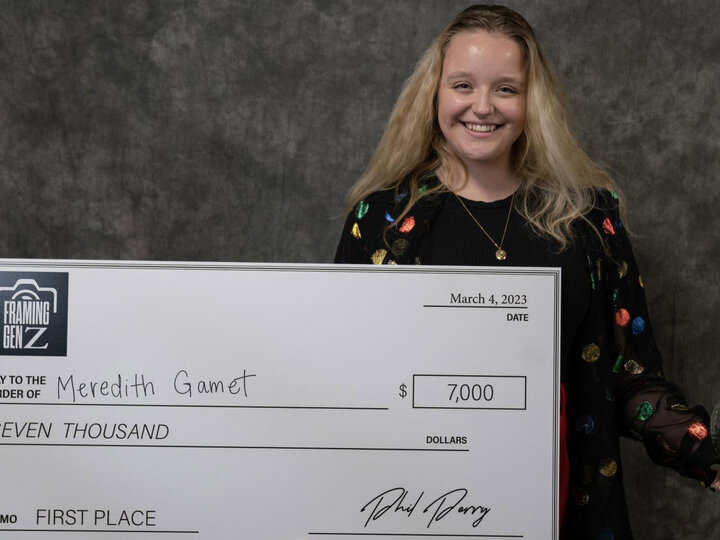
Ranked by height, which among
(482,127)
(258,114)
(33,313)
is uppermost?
(258,114)

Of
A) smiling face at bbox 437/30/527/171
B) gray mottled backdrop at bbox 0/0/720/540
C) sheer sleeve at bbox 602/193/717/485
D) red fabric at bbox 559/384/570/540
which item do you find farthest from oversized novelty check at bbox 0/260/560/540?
gray mottled backdrop at bbox 0/0/720/540

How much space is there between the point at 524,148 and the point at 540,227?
0.19 meters

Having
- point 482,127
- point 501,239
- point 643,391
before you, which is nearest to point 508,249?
point 501,239

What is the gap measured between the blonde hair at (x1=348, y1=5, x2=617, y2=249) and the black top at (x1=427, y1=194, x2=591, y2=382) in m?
0.03

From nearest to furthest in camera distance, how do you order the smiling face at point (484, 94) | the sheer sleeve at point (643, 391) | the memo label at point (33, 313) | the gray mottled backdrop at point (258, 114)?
the memo label at point (33, 313) → the sheer sleeve at point (643, 391) → the smiling face at point (484, 94) → the gray mottled backdrop at point (258, 114)

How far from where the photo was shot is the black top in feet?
5.12

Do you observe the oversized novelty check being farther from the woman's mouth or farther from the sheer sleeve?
the woman's mouth

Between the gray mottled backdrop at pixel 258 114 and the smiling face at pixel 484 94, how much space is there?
2.31ft

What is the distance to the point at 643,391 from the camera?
5.20 ft

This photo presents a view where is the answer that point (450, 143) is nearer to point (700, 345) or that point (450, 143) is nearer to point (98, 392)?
point (98, 392)

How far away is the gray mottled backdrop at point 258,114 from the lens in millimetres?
2309

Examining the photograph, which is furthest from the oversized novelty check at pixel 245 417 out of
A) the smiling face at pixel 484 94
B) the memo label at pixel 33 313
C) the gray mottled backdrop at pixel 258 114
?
the gray mottled backdrop at pixel 258 114
